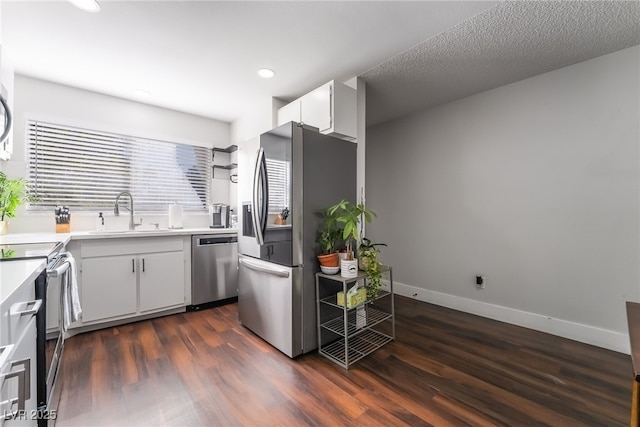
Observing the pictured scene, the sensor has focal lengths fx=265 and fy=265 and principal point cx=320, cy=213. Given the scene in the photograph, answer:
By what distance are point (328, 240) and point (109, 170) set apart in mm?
2726

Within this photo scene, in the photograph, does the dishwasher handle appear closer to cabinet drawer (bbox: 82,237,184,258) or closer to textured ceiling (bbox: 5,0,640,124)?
cabinet drawer (bbox: 82,237,184,258)

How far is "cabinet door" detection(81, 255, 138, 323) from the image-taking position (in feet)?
7.73

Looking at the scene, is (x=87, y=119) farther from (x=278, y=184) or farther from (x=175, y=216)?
(x=278, y=184)

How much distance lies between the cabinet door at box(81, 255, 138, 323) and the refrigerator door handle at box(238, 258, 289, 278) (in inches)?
43.5

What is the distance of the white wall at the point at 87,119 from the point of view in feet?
8.34

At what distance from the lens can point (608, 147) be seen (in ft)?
7.16

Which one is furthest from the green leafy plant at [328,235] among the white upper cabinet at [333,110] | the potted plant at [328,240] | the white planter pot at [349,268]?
the white upper cabinet at [333,110]

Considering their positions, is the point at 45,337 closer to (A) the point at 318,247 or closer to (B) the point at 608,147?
(A) the point at 318,247

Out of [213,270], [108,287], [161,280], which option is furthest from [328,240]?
[108,287]

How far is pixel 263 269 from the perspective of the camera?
2227 mm

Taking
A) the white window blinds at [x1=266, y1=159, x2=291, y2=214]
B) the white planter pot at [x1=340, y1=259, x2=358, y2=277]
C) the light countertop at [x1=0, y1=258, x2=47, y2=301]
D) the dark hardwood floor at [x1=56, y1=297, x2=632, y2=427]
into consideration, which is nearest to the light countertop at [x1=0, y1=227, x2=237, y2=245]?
the dark hardwood floor at [x1=56, y1=297, x2=632, y2=427]

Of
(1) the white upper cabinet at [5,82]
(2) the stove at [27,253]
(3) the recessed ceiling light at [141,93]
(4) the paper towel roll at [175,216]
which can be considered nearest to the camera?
(2) the stove at [27,253]

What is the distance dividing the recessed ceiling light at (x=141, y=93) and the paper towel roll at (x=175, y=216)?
50.2 inches

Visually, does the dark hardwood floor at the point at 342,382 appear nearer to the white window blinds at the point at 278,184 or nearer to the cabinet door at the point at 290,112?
the white window blinds at the point at 278,184
